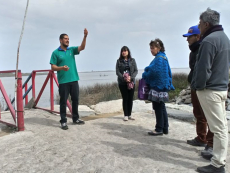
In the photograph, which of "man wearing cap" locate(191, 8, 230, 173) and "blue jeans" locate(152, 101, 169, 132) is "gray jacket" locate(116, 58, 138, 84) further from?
"man wearing cap" locate(191, 8, 230, 173)

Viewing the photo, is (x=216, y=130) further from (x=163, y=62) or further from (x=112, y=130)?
(x=112, y=130)

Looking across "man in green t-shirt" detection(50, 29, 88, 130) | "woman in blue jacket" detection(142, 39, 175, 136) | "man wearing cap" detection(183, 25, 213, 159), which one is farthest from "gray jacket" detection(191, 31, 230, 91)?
"man in green t-shirt" detection(50, 29, 88, 130)

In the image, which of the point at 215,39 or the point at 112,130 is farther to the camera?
the point at 112,130

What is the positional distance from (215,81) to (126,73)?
8.06ft

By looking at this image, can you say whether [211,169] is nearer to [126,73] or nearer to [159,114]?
[159,114]

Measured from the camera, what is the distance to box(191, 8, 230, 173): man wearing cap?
8.09 ft

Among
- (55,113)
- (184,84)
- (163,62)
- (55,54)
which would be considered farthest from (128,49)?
(184,84)

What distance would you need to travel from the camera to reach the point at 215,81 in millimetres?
2510

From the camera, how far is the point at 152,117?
5.39 meters

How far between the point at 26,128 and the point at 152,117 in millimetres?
2798

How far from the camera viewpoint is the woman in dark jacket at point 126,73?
479 cm

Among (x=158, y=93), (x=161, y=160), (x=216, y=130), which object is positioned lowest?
(x=161, y=160)

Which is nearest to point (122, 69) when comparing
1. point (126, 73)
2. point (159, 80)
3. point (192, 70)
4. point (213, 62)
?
point (126, 73)

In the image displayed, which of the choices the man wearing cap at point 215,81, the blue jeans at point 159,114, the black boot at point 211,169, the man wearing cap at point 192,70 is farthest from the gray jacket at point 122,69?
the black boot at point 211,169
